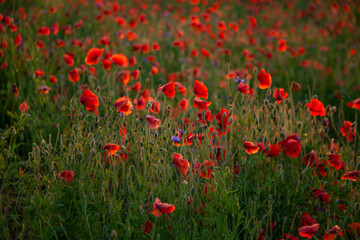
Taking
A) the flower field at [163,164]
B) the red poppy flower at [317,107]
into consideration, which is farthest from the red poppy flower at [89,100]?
the red poppy flower at [317,107]

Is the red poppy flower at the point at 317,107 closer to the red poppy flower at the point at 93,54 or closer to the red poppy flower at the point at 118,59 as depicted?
the red poppy flower at the point at 118,59

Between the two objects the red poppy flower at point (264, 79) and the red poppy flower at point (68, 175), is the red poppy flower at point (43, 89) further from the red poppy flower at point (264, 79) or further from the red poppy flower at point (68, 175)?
the red poppy flower at point (264, 79)

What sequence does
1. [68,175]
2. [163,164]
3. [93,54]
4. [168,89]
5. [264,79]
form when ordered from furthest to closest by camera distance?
[93,54] < [264,79] < [168,89] < [163,164] < [68,175]

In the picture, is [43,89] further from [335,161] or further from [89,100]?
[335,161]

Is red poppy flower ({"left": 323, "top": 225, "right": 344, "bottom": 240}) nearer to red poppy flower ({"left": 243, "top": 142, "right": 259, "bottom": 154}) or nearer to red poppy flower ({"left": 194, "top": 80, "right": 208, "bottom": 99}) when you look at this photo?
red poppy flower ({"left": 243, "top": 142, "right": 259, "bottom": 154})

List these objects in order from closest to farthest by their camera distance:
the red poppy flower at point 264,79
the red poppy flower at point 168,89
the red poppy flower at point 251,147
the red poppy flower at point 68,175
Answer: the red poppy flower at point 68,175, the red poppy flower at point 251,147, the red poppy flower at point 168,89, the red poppy flower at point 264,79

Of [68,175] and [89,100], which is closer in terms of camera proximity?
[68,175]

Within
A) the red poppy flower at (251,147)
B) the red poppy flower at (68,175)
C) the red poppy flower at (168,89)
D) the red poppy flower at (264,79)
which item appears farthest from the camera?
the red poppy flower at (264,79)

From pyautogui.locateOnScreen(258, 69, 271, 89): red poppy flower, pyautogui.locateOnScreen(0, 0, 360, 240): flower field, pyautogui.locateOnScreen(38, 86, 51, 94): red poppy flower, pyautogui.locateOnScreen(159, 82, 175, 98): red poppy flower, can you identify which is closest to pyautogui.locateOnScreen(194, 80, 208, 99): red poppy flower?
pyautogui.locateOnScreen(0, 0, 360, 240): flower field

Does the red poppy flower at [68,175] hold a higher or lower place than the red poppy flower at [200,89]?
lower

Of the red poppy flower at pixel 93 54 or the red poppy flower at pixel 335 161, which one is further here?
the red poppy flower at pixel 93 54

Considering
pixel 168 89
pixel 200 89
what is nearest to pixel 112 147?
pixel 168 89

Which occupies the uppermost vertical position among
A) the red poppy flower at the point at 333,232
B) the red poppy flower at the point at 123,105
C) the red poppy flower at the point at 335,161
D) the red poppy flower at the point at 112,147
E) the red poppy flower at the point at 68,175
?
the red poppy flower at the point at 123,105

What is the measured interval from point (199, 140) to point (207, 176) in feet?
1.27
